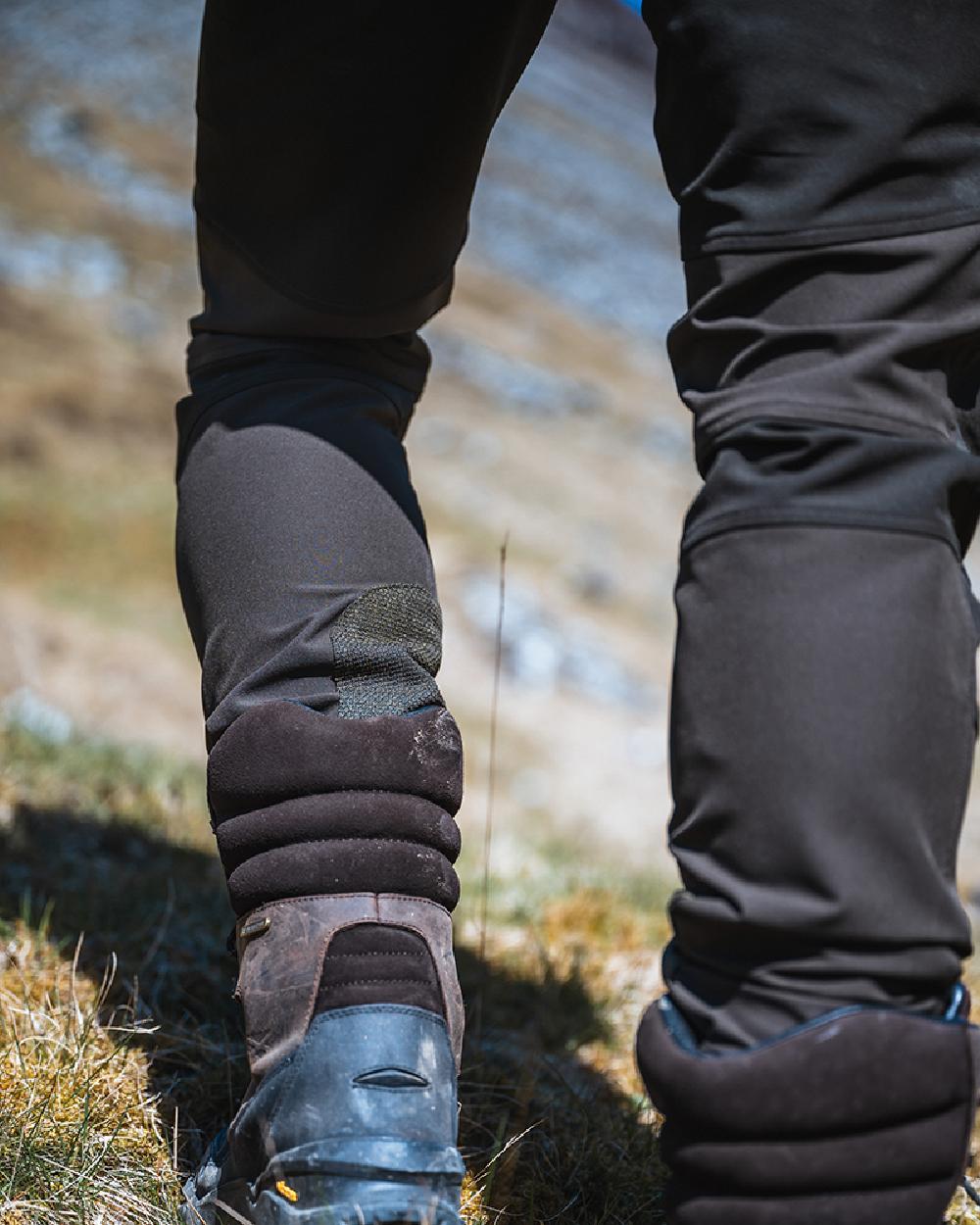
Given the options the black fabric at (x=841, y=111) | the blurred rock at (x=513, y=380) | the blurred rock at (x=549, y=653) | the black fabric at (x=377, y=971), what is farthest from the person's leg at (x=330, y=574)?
the blurred rock at (x=513, y=380)

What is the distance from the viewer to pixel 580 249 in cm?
2809

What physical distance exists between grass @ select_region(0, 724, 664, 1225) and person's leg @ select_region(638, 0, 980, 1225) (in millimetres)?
436

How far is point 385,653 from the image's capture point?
3.76ft

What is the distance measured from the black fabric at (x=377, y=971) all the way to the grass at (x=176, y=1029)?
0.25 meters

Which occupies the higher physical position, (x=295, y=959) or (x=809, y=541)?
(x=809, y=541)

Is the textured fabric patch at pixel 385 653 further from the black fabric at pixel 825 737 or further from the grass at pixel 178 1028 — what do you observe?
the grass at pixel 178 1028

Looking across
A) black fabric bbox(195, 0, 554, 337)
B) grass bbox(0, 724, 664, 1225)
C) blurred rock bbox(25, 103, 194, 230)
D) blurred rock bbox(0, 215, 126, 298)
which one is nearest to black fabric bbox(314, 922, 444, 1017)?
grass bbox(0, 724, 664, 1225)

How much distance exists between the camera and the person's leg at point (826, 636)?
81 centimetres

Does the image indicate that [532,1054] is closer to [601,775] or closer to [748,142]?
[748,142]

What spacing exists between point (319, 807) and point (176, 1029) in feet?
1.89

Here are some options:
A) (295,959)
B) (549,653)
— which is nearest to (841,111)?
(295,959)

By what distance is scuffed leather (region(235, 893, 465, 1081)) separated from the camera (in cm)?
101

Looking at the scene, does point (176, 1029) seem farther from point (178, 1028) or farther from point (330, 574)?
point (330, 574)

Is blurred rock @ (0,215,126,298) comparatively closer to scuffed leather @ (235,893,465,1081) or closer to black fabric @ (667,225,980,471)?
scuffed leather @ (235,893,465,1081)
